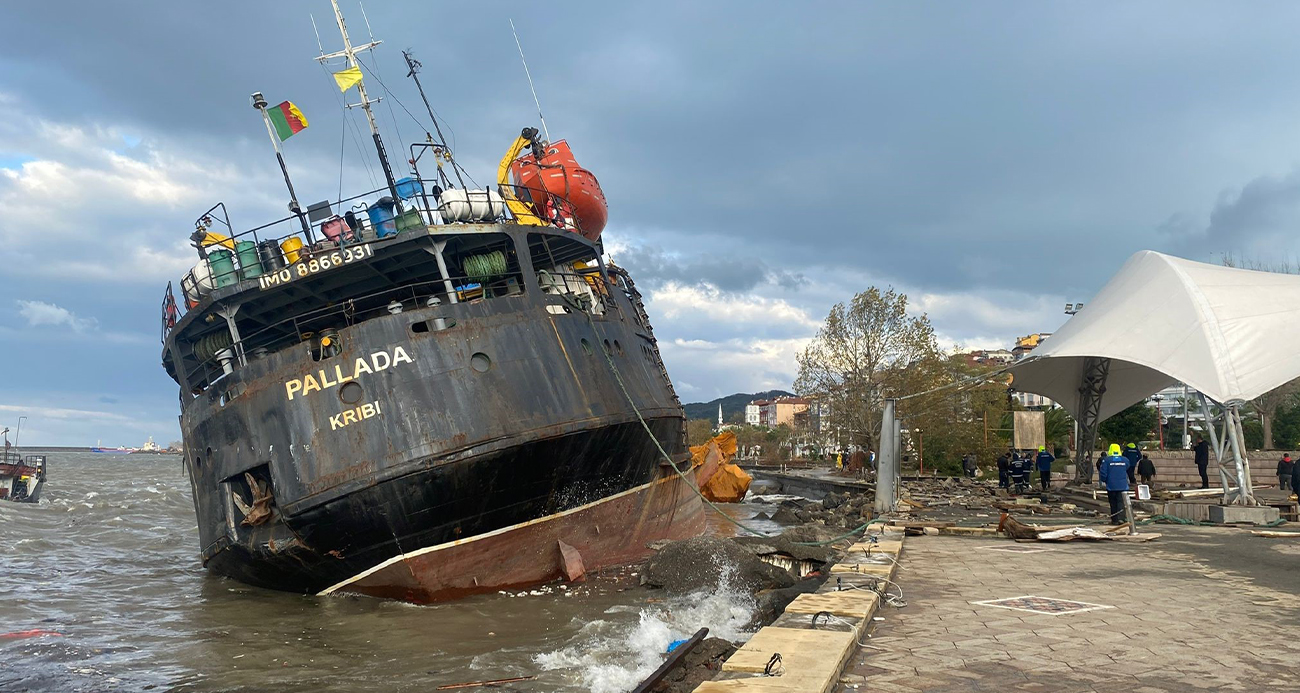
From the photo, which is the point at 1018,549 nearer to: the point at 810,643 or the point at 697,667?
the point at 697,667

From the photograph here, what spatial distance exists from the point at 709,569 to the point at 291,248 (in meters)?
9.29

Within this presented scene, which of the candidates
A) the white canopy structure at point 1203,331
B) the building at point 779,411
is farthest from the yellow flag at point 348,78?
the building at point 779,411

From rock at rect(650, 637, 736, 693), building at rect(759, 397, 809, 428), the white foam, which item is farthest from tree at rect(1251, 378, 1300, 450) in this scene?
building at rect(759, 397, 809, 428)

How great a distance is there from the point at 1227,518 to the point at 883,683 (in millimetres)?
13966

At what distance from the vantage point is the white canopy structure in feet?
54.4

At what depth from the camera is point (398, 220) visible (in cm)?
1391

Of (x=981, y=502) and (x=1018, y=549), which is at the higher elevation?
(x=1018, y=549)

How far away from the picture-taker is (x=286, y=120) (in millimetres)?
15945

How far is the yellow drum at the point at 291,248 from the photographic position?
1480cm

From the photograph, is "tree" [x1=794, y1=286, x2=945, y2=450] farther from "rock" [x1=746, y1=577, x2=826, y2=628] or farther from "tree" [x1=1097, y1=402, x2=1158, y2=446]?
"rock" [x1=746, y1=577, x2=826, y2=628]

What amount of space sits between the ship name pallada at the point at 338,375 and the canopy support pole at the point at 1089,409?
72.8ft

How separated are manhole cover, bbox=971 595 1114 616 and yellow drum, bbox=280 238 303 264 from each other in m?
12.4

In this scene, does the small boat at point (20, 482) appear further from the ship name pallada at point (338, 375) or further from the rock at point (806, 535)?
the rock at point (806, 535)

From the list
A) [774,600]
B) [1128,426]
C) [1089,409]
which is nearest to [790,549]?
[774,600]
